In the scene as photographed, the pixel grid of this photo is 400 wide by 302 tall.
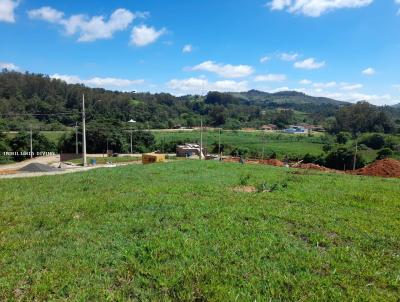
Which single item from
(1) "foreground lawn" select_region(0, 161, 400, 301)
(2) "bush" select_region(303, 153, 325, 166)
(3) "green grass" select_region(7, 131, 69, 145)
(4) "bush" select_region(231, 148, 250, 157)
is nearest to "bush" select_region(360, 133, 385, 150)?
(2) "bush" select_region(303, 153, 325, 166)

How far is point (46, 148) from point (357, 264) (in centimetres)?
6161

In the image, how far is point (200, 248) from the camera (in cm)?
609

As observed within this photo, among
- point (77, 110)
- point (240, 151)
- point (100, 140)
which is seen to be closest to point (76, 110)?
point (77, 110)

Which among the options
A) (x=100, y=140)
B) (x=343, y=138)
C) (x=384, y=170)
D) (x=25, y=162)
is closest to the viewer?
(x=384, y=170)

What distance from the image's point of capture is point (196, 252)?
5926 millimetres

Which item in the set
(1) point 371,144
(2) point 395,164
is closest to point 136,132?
(1) point 371,144

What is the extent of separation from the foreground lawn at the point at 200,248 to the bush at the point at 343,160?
3893 centimetres

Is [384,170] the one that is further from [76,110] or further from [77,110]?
[76,110]

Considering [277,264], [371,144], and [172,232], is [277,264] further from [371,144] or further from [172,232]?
[371,144]

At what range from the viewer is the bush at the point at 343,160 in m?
46.7

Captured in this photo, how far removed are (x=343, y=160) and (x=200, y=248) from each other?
4568 centimetres

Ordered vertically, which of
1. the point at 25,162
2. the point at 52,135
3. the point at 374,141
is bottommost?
the point at 25,162

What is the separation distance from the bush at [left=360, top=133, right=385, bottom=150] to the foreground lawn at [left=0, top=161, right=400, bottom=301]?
58.9 metres

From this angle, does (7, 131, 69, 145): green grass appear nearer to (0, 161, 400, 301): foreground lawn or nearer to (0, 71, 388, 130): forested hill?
(0, 71, 388, 130): forested hill
